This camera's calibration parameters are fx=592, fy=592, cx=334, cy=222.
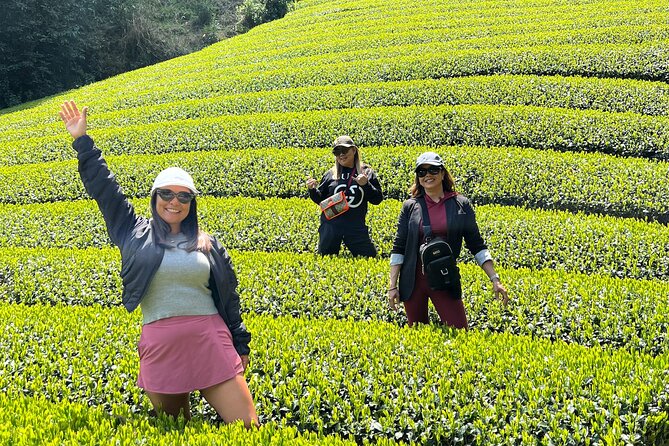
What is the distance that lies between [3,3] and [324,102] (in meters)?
24.2

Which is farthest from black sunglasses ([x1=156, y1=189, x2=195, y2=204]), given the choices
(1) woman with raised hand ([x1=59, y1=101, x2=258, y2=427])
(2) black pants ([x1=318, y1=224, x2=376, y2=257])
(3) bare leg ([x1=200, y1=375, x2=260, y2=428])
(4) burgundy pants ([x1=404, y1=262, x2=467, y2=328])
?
(2) black pants ([x1=318, y1=224, x2=376, y2=257])

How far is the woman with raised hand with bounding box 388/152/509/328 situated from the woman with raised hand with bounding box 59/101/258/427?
6.59ft

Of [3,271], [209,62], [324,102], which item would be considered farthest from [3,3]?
[3,271]

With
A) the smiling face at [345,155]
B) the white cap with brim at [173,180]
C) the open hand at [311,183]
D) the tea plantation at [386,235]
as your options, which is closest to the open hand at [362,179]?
the smiling face at [345,155]

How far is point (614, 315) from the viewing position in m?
6.57

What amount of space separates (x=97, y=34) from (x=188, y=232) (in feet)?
132

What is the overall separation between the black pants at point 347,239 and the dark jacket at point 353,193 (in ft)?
0.31

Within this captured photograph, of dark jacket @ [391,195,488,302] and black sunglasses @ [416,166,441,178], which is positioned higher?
black sunglasses @ [416,166,441,178]

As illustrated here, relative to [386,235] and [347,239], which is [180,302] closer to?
[347,239]

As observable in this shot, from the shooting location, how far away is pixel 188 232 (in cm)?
419

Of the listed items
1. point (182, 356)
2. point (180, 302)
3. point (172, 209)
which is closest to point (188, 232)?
point (172, 209)

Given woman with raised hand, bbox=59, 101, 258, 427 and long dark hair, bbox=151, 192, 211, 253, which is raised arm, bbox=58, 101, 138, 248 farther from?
long dark hair, bbox=151, 192, 211, 253

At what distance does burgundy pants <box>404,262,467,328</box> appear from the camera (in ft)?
18.6

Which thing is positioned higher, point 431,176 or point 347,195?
point 431,176
